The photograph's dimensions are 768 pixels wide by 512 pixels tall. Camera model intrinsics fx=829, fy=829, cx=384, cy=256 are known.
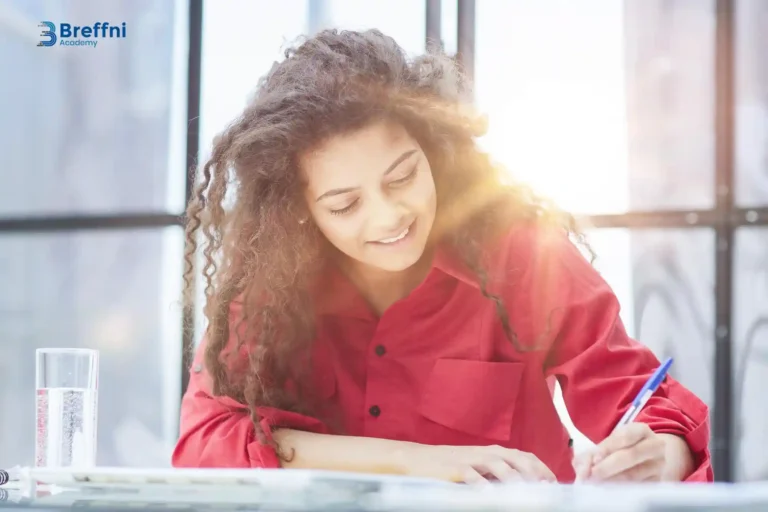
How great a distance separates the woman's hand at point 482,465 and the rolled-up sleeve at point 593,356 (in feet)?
0.62

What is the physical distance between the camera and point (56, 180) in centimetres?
154

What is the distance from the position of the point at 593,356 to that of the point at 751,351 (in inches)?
14.5

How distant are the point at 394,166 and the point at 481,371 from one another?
322 mm

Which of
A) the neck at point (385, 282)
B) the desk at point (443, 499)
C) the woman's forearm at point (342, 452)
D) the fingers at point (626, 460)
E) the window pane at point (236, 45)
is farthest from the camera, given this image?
the window pane at point (236, 45)

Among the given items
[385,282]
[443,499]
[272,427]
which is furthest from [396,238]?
[443,499]

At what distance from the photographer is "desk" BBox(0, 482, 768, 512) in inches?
13.8

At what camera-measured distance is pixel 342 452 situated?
105 cm

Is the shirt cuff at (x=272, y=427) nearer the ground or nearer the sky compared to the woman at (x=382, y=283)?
nearer the ground

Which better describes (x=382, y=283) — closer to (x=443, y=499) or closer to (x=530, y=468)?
(x=530, y=468)

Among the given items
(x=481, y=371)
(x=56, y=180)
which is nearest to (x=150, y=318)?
(x=56, y=180)

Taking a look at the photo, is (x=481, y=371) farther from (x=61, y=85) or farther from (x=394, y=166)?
(x=61, y=85)

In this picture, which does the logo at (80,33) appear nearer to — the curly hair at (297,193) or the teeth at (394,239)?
the curly hair at (297,193)

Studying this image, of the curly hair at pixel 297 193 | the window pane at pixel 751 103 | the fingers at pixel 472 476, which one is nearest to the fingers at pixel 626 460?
the fingers at pixel 472 476

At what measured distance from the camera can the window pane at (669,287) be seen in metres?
1.35
